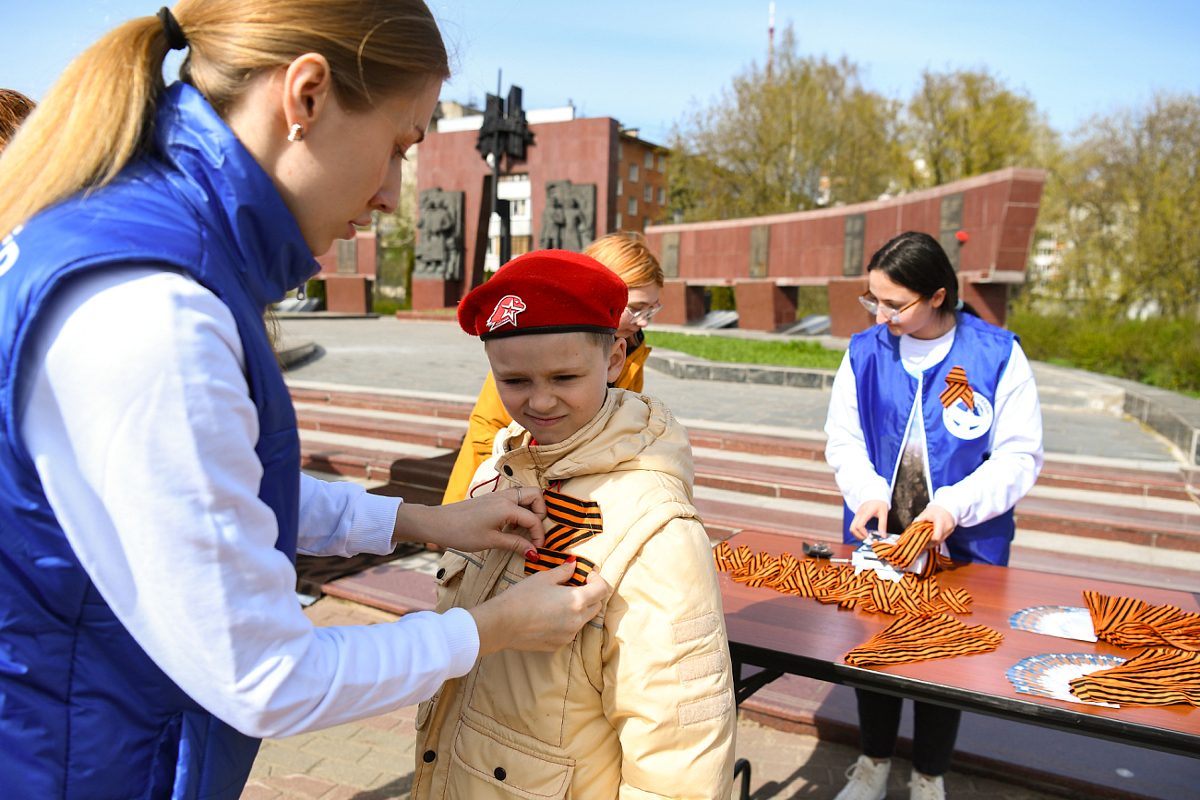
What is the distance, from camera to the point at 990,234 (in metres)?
13.8

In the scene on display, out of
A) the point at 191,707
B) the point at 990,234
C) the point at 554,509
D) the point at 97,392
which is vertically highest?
the point at 990,234

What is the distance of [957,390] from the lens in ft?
8.79

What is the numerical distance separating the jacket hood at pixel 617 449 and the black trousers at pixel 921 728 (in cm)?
148

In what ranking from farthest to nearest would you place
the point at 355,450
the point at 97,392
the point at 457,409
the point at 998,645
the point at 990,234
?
Answer: the point at 990,234, the point at 457,409, the point at 355,450, the point at 998,645, the point at 97,392

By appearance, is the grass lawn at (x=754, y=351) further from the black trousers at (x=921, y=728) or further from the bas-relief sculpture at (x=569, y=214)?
the black trousers at (x=921, y=728)

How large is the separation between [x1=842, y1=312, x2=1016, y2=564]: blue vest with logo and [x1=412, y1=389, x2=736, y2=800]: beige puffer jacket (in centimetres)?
154

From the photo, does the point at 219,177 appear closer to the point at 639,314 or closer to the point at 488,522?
the point at 488,522

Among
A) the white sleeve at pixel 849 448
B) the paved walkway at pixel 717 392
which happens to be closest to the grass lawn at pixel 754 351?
the paved walkway at pixel 717 392

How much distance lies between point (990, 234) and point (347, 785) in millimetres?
14193

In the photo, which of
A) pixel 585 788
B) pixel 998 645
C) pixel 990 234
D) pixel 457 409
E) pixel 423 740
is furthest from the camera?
pixel 990 234

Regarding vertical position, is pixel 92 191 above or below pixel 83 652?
above

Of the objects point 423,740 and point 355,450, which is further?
point 355,450

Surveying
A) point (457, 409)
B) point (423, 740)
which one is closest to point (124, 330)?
point (423, 740)

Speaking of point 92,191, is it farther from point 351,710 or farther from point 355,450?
point 355,450
